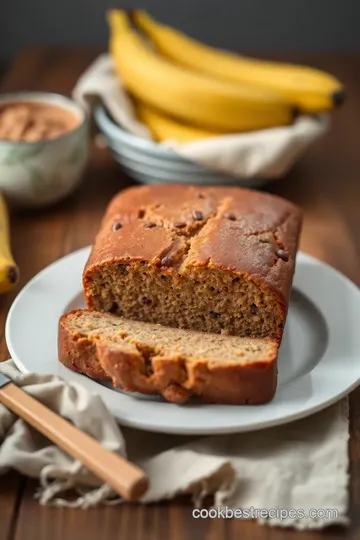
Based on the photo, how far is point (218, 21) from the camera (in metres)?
4.09

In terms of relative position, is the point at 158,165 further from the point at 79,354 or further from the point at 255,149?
the point at 79,354

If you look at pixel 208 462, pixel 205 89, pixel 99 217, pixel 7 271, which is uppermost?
pixel 205 89

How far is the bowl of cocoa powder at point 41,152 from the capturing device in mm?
2250

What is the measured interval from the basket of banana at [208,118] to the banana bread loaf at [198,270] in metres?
0.52

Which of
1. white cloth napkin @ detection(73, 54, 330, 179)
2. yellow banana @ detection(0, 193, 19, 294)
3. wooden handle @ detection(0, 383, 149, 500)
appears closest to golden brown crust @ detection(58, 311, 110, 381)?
wooden handle @ detection(0, 383, 149, 500)

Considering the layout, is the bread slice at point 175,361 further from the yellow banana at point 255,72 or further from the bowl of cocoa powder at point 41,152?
the yellow banana at point 255,72

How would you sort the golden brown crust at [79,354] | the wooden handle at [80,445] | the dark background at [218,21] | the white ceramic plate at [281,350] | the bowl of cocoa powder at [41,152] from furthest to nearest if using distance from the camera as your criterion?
the dark background at [218,21] → the bowl of cocoa powder at [41,152] → the golden brown crust at [79,354] → the white ceramic plate at [281,350] → the wooden handle at [80,445]

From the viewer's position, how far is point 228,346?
156 centimetres

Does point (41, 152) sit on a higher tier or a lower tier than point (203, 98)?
lower

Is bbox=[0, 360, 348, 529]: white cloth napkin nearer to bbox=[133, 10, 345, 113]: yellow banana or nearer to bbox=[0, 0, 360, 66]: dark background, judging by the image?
bbox=[133, 10, 345, 113]: yellow banana

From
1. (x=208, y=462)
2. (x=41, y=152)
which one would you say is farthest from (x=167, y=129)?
(x=208, y=462)

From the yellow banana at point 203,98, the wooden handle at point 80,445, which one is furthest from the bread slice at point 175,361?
the yellow banana at point 203,98

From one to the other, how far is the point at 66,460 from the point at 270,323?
21.0 inches

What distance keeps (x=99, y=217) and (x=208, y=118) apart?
46cm
